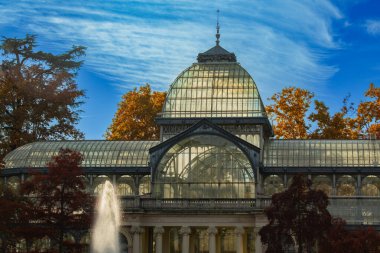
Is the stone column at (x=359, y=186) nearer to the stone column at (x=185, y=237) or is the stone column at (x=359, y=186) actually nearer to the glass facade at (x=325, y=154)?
the glass facade at (x=325, y=154)

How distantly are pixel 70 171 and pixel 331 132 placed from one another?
44.2m

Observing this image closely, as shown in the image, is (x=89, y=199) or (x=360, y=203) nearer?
(x=89, y=199)

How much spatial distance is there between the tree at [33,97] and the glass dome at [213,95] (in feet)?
76.6

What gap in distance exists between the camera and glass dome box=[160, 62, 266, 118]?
8062 cm

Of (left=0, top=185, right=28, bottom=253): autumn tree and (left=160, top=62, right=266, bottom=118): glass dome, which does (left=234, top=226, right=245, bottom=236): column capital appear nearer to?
(left=160, top=62, right=266, bottom=118): glass dome

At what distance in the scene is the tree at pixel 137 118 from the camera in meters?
106

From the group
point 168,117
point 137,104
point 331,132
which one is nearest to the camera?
point 168,117

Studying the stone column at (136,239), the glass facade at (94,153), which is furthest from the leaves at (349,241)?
the glass facade at (94,153)

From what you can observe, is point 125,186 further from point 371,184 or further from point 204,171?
point 371,184

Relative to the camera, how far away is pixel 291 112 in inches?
4102

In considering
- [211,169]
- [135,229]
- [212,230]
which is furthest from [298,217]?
[135,229]

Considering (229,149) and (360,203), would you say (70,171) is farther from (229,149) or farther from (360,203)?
(360,203)

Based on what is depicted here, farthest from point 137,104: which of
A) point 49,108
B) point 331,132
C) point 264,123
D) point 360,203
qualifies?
point 360,203

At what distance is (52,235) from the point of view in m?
63.4
